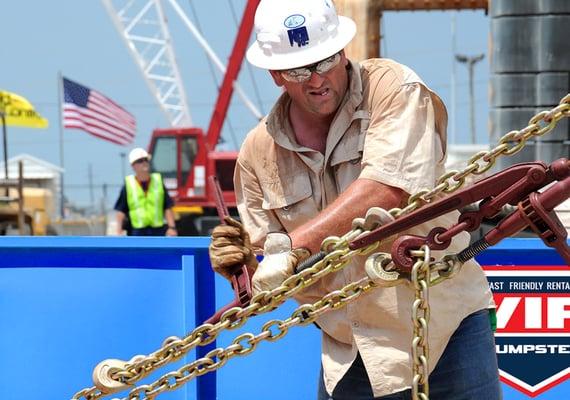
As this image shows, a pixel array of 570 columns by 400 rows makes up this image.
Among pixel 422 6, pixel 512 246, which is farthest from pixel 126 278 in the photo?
pixel 422 6

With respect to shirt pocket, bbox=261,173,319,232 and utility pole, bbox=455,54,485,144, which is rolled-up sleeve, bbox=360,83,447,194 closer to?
shirt pocket, bbox=261,173,319,232

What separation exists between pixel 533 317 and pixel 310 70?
82.8 inches

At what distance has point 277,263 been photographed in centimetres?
285

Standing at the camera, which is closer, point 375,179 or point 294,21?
point 375,179

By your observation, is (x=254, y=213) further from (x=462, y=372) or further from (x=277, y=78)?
(x=462, y=372)

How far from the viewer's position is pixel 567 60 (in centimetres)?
749

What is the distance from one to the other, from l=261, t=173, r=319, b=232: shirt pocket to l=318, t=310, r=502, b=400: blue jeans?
0.45m

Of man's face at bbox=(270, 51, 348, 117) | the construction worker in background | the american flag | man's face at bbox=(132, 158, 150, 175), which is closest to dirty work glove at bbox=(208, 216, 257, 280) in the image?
man's face at bbox=(270, 51, 348, 117)

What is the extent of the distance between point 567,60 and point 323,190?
184 inches

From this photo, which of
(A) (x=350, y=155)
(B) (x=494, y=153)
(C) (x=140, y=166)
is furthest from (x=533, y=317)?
(C) (x=140, y=166)

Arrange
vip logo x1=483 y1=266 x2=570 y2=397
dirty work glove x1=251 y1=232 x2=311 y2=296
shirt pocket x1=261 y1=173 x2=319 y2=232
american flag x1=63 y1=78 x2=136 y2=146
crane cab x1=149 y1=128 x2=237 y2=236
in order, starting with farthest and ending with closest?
1. american flag x1=63 y1=78 x2=136 y2=146
2. crane cab x1=149 y1=128 x2=237 y2=236
3. vip logo x1=483 y1=266 x2=570 y2=397
4. shirt pocket x1=261 y1=173 x2=319 y2=232
5. dirty work glove x1=251 y1=232 x2=311 y2=296

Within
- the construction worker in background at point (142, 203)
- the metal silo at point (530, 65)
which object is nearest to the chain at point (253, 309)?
the metal silo at point (530, 65)

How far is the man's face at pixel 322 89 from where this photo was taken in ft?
10.2

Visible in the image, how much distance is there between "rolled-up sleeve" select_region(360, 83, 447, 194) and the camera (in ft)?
9.74
